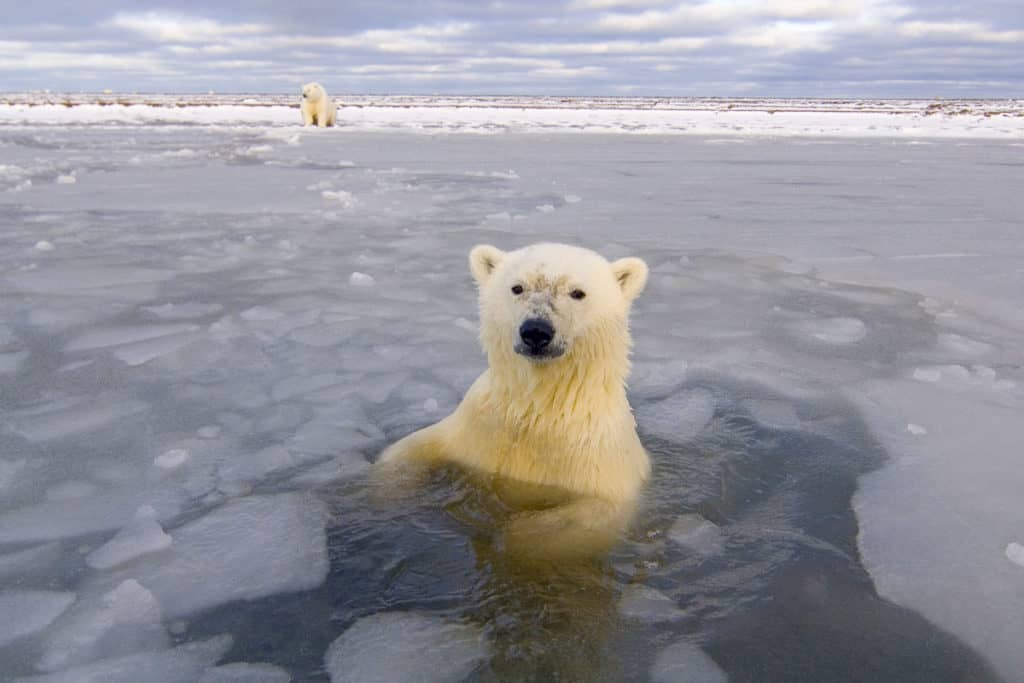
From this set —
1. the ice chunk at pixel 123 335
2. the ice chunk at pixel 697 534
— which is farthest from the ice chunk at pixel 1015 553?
the ice chunk at pixel 123 335

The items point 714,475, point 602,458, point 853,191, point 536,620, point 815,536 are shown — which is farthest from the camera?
point 853,191

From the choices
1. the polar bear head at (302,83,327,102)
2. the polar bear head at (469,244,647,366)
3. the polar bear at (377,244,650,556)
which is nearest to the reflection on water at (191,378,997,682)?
the polar bear at (377,244,650,556)

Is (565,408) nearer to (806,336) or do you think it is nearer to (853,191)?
(806,336)

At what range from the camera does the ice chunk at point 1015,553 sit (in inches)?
86.7

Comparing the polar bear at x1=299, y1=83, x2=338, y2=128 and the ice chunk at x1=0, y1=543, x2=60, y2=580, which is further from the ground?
the polar bear at x1=299, y1=83, x2=338, y2=128

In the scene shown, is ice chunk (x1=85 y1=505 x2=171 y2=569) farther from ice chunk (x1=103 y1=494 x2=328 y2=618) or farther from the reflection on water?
the reflection on water

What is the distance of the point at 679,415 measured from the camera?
3346 millimetres

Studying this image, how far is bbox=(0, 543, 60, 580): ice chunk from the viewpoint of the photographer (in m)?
2.06

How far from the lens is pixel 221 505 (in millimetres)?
2447

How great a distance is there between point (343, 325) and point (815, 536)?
100 inches

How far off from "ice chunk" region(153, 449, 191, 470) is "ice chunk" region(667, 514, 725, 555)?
1.58 meters

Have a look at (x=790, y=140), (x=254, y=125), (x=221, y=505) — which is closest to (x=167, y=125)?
(x=254, y=125)

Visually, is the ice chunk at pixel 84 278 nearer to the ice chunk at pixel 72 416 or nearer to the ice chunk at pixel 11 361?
the ice chunk at pixel 11 361

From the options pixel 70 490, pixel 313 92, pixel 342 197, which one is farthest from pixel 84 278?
pixel 313 92
